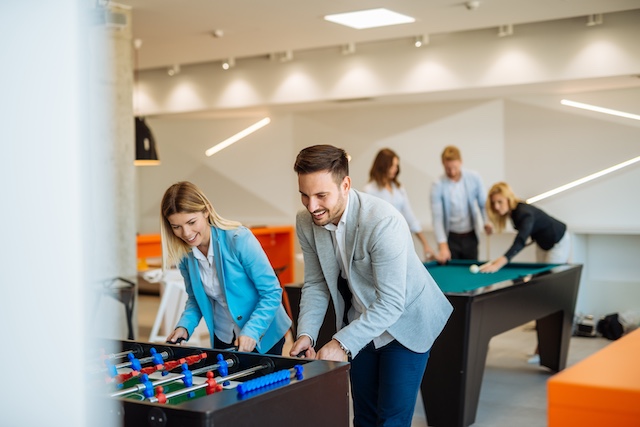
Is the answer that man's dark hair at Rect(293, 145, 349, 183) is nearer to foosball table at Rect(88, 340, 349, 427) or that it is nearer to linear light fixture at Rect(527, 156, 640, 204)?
foosball table at Rect(88, 340, 349, 427)

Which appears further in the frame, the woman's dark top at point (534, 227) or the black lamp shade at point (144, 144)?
the black lamp shade at point (144, 144)

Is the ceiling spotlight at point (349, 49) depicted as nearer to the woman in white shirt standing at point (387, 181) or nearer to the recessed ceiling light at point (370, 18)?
the recessed ceiling light at point (370, 18)

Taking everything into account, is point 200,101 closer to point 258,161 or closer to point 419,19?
point 258,161

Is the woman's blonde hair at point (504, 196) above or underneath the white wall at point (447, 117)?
underneath

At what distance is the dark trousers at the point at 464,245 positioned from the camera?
6961 mm

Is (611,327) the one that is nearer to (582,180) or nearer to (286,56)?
(582,180)

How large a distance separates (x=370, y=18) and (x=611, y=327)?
338cm

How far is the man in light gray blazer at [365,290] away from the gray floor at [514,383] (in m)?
1.85

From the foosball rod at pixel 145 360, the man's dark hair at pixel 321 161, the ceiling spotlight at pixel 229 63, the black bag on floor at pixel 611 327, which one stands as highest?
the ceiling spotlight at pixel 229 63

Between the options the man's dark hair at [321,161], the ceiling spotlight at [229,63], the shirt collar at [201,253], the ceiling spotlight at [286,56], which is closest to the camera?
the man's dark hair at [321,161]

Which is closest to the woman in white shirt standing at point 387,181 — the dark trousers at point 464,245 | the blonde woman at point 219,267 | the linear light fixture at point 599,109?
the dark trousers at point 464,245

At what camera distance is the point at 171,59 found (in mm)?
8609

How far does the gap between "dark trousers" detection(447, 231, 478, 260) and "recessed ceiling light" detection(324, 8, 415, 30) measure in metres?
1.90

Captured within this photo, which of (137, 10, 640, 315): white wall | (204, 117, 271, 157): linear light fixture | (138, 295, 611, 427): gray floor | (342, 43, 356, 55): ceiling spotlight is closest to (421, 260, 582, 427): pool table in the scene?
(138, 295, 611, 427): gray floor
